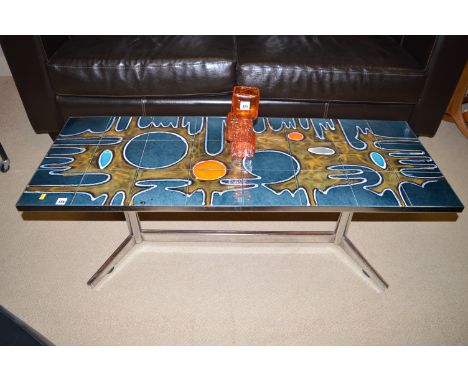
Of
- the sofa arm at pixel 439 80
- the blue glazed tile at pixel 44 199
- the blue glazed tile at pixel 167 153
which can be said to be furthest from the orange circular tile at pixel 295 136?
the sofa arm at pixel 439 80

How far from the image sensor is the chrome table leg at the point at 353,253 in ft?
4.34

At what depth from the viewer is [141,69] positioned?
1.72 metres

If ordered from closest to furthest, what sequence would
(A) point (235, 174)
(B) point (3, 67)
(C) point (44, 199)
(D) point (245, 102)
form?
(C) point (44, 199) → (A) point (235, 174) → (D) point (245, 102) → (B) point (3, 67)

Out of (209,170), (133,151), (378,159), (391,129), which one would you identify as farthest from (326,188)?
(133,151)

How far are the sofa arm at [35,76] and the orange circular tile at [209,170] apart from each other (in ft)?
3.74

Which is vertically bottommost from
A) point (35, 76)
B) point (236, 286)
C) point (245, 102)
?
point (236, 286)

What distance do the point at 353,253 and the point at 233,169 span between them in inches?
24.7

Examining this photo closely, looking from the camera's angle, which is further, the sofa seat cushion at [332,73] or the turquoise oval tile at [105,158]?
the sofa seat cushion at [332,73]

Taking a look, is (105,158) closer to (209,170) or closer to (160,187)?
(160,187)

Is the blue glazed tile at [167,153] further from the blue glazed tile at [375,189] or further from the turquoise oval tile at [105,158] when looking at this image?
the blue glazed tile at [375,189]

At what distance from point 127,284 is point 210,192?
21.9 inches

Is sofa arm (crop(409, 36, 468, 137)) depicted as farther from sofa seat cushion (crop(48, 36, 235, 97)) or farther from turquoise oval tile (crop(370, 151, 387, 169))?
sofa seat cushion (crop(48, 36, 235, 97))

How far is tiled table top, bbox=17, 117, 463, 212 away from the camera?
103 cm

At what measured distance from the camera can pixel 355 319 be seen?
48.3 inches
